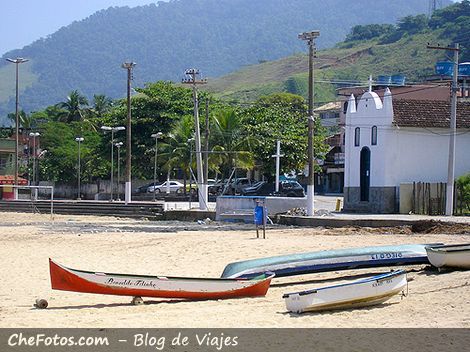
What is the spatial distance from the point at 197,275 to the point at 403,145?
89.1 ft

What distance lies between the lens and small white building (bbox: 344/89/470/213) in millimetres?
45625

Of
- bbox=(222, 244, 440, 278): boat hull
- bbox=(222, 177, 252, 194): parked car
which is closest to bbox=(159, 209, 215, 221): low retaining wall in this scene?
bbox=(222, 177, 252, 194): parked car

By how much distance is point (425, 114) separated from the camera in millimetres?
46375

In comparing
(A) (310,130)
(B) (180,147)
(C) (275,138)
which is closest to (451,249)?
(A) (310,130)

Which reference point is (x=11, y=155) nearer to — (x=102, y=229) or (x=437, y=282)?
(x=102, y=229)

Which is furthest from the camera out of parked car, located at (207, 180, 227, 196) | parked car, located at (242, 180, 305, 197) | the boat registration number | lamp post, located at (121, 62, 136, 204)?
parked car, located at (207, 180, 227, 196)

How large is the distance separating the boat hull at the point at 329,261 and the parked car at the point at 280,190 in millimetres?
41478

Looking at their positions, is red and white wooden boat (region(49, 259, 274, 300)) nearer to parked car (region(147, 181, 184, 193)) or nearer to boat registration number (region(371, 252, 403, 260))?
boat registration number (region(371, 252, 403, 260))

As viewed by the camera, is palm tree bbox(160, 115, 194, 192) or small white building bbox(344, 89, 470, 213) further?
palm tree bbox(160, 115, 194, 192)

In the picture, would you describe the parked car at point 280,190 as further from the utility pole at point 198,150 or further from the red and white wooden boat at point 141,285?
Result: the red and white wooden boat at point 141,285

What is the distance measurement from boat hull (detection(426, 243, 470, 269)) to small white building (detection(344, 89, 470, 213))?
27260mm

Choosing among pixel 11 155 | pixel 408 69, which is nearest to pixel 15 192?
pixel 11 155

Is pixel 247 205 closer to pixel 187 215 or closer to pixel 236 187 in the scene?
pixel 187 215

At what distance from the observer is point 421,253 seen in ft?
64.1
